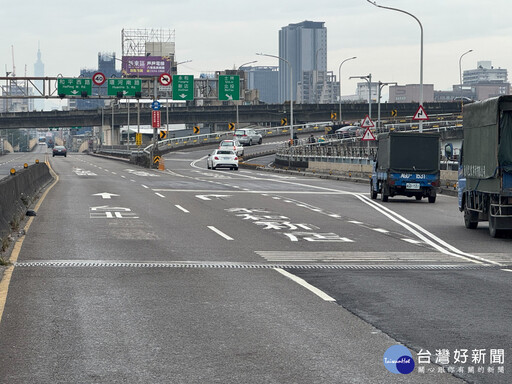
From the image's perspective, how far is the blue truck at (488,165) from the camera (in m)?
17.6

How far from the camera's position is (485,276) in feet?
39.8

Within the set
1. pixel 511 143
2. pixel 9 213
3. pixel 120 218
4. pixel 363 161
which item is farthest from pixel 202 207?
pixel 363 161

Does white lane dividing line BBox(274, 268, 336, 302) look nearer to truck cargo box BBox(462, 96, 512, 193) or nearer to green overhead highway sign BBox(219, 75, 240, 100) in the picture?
truck cargo box BBox(462, 96, 512, 193)

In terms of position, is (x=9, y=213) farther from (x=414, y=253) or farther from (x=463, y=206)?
(x=463, y=206)

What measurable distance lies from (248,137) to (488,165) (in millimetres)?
87712

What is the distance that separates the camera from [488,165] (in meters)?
18.4

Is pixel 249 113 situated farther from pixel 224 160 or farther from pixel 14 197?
pixel 14 197

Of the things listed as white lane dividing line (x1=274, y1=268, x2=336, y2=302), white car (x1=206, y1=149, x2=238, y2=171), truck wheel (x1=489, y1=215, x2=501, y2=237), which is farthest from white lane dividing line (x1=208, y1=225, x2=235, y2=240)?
white car (x1=206, y1=149, x2=238, y2=171)

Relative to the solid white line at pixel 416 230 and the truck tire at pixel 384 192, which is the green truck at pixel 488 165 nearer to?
the solid white line at pixel 416 230

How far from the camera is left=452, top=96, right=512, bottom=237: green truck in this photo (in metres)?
17.6

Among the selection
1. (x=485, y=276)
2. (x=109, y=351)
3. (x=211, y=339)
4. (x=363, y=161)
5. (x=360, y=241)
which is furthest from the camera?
(x=363, y=161)

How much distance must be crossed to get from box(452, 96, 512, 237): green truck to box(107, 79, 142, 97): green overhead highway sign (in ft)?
210

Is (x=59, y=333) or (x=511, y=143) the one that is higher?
(x=511, y=143)

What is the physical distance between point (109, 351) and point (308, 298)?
3294mm
